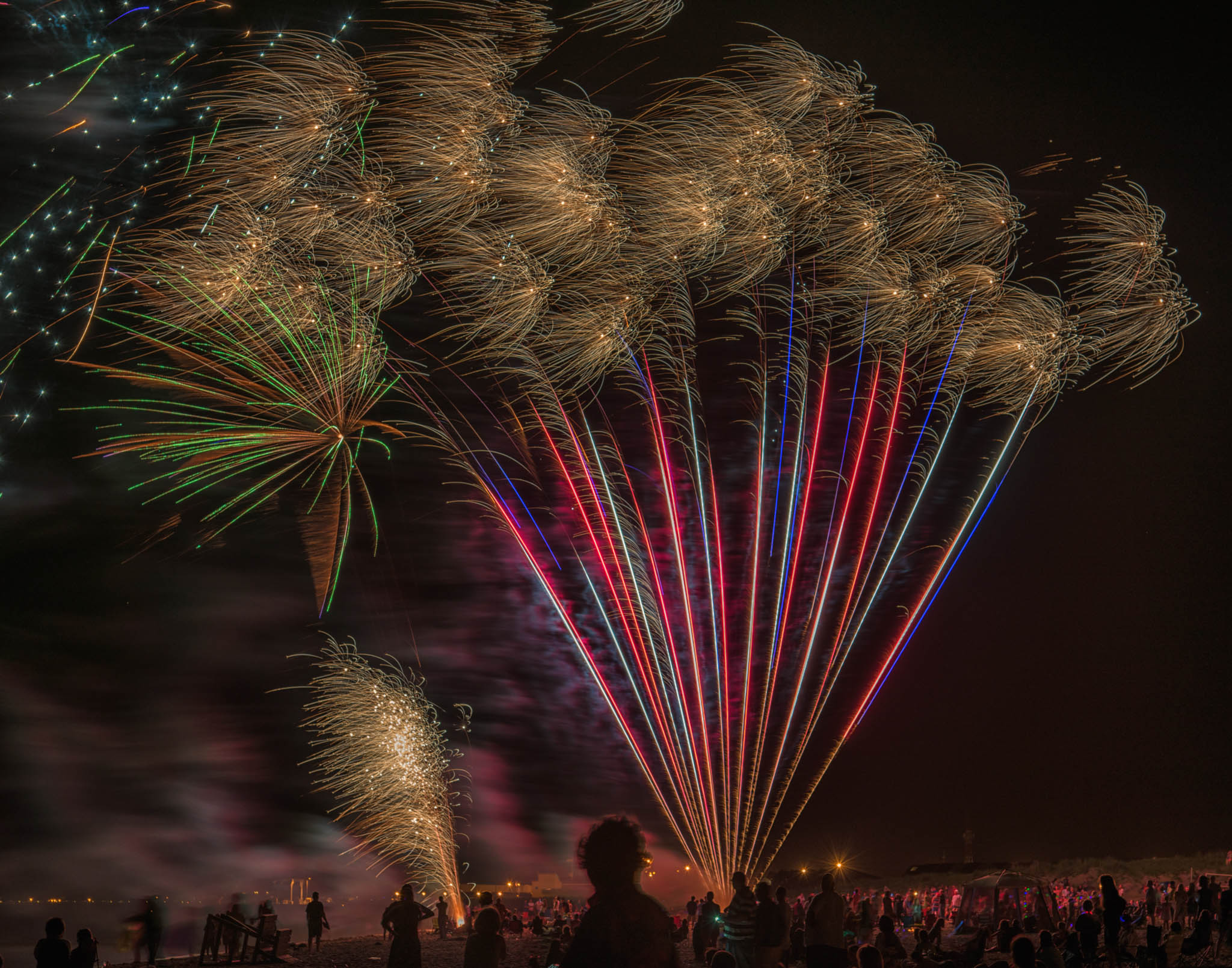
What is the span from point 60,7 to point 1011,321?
10887 mm

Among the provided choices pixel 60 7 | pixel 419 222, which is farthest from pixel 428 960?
pixel 60 7

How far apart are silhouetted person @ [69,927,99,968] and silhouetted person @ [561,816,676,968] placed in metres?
5.22

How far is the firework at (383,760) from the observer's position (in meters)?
18.0

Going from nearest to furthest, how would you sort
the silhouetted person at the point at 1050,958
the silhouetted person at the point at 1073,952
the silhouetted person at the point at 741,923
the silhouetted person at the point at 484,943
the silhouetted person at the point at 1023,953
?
the silhouetted person at the point at 1023,953 → the silhouetted person at the point at 484,943 → the silhouetted person at the point at 1050,958 → the silhouetted person at the point at 741,923 → the silhouetted person at the point at 1073,952

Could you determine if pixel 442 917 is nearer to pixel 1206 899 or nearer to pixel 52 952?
pixel 1206 899

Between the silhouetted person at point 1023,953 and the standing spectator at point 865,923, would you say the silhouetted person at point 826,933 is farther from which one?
the standing spectator at point 865,923

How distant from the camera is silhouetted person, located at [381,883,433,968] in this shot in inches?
320

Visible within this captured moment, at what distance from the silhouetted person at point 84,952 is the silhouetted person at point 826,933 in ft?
16.9

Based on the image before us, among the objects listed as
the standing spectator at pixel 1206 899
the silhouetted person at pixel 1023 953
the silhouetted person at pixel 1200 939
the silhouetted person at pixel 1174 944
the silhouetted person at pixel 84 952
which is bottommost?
the silhouetted person at pixel 1174 944

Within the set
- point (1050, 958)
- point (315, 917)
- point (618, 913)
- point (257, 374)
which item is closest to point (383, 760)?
point (315, 917)

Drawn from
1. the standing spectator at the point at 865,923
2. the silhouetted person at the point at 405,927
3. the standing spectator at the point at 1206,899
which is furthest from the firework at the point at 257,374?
the standing spectator at the point at 1206,899

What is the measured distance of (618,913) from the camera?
347 cm

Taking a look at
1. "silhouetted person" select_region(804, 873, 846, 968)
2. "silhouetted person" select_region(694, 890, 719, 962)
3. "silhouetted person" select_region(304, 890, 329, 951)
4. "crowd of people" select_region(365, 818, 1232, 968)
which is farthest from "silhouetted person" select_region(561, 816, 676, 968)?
"silhouetted person" select_region(304, 890, 329, 951)

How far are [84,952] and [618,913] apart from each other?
18.9 feet
